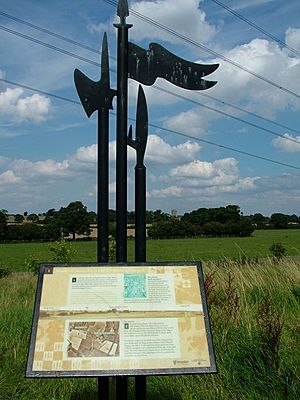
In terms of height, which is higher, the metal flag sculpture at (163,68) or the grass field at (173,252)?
the metal flag sculpture at (163,68)

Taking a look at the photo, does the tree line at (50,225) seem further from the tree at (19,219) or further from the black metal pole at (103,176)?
the black metal pole at (103,176)

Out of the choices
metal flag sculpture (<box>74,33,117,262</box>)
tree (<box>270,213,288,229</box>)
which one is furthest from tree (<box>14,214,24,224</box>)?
metal flag sculpture (<box>74,33,117,262</box>)

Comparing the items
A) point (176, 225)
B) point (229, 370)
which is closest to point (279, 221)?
point (176, 225)

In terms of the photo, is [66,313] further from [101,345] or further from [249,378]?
[249,378]

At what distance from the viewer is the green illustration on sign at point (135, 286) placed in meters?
3.53

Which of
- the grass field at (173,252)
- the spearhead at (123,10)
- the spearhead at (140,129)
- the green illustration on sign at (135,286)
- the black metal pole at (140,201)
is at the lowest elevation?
the grass field at (173,252)

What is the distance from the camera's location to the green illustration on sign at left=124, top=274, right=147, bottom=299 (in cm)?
353

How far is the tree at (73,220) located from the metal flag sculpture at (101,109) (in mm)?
43447

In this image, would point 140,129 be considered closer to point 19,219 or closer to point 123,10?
point 123,10

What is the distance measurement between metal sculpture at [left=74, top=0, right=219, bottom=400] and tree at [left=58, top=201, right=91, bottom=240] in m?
43.5

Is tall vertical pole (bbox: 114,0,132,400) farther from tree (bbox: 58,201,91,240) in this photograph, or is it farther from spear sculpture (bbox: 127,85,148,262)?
tree (bbox: 58,201,91,240)

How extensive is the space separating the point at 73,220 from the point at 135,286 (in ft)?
156

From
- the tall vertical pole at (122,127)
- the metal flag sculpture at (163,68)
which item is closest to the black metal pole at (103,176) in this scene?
the tall vertical pole at (122,127)

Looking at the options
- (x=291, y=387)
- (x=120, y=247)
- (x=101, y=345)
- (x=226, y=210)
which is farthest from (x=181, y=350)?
(x=226, y=210)
